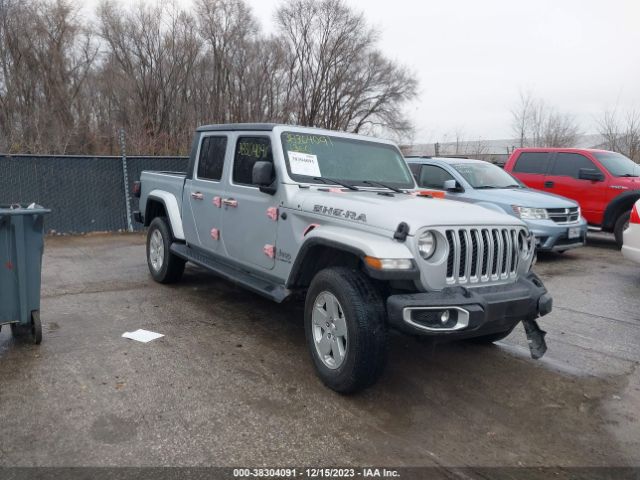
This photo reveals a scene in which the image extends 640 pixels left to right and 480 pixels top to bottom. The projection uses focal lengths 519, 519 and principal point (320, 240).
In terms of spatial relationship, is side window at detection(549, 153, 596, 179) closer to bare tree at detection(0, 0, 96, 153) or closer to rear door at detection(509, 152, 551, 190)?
rear door at detection(509, 152, 551, 190)

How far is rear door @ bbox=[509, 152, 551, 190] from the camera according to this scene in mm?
10500

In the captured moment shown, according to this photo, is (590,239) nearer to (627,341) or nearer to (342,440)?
(627,341)

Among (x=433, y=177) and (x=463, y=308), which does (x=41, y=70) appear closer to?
(x=433, y=177)

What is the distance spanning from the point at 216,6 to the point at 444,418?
26.1 meters

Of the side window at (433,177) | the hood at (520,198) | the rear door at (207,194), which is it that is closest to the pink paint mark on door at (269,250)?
the rear door at (207,194)

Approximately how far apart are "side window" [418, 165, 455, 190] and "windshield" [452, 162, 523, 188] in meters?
0.24

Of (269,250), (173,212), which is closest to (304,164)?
(269,250)

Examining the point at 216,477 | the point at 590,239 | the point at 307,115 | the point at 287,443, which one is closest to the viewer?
the point at 216,477

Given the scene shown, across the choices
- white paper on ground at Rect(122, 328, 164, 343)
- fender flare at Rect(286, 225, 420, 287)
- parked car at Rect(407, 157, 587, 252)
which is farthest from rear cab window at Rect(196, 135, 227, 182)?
parked car at Rect(407, 157, 587, 252)

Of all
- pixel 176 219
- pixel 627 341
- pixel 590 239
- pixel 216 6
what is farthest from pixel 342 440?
pixel 216 6

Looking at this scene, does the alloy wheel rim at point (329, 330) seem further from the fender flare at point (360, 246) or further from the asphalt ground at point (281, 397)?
the fender flare at point (360, 246)

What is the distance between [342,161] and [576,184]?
7.03 meters

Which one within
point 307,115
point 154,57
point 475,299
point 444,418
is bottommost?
point 444,418

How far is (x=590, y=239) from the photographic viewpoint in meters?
11.3
